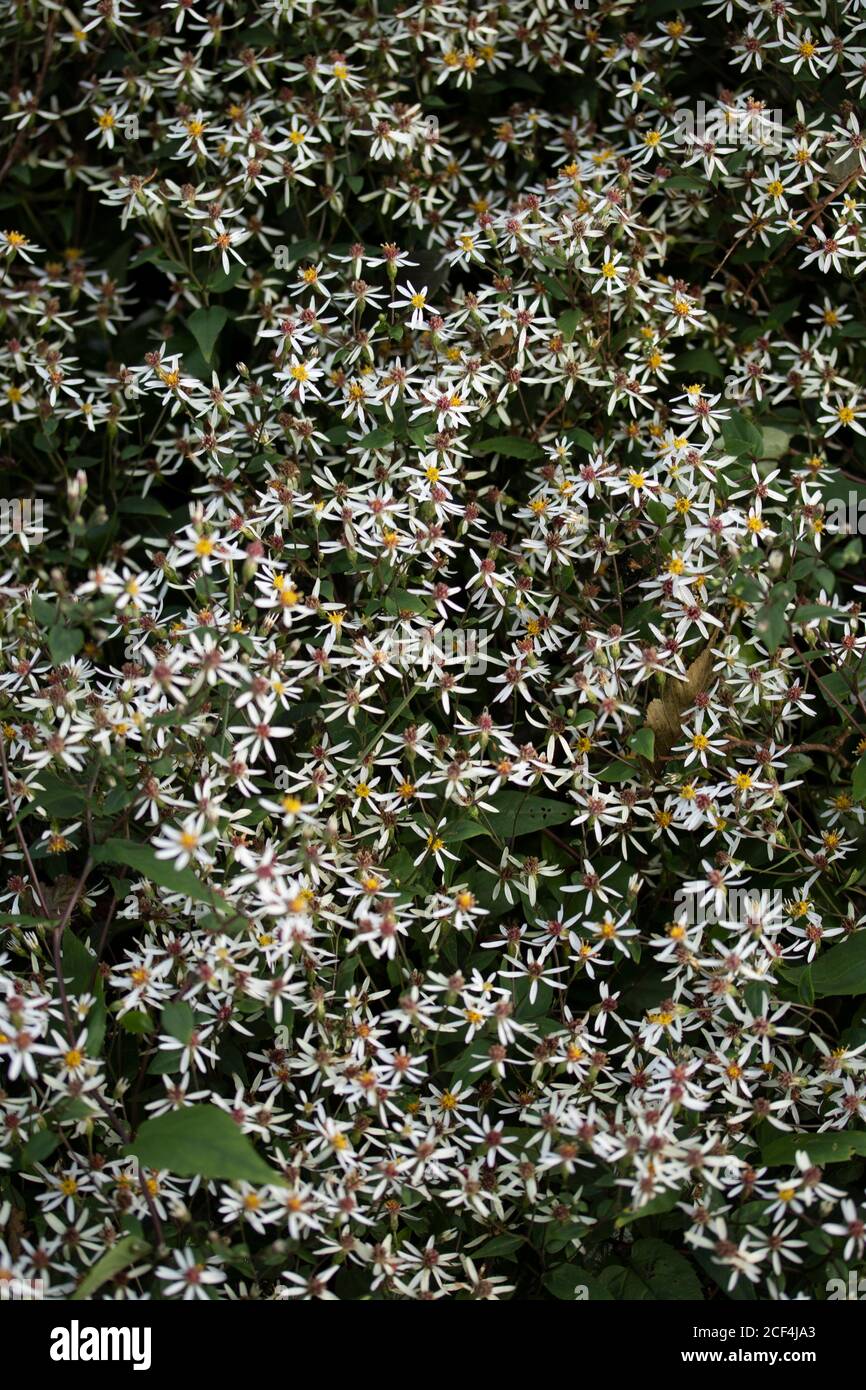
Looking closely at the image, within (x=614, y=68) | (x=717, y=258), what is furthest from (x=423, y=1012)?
(x=614, y=68)

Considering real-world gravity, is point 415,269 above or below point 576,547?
above

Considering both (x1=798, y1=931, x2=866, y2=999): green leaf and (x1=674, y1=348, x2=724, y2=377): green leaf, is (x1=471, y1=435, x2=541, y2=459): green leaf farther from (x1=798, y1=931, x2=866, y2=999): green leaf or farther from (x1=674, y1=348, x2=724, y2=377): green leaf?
(x1=798, y1=931, x2=866, y2=999): green leaf

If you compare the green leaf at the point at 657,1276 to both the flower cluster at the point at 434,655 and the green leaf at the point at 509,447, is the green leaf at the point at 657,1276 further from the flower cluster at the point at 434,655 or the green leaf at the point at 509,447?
the green leaf at the point at 509,447

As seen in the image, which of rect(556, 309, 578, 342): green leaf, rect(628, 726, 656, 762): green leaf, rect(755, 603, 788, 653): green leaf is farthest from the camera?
rect(556, 309, 578, 342): green leaf

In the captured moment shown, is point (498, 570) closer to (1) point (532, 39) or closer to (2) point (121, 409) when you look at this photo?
(2) point (121, 409)

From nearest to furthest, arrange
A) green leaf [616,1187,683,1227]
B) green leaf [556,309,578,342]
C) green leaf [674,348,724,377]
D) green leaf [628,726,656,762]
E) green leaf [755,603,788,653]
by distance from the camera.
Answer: green leaf [616,1187,683,1227]
green leaf [755,603,788,653]
green leaf [628,726,656,762]
green leaf [556,309,578,342]
green leaf [674,348,724,377]

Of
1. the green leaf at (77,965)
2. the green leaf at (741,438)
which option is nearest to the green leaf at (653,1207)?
the green leaf at (77,965)

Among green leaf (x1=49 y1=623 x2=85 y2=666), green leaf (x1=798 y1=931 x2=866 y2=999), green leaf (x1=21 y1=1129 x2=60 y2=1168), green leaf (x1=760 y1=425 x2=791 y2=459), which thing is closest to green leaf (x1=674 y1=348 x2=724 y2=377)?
green leaf (x1=760 y1=425 x2=791 y2=459)

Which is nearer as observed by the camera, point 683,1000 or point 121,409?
point 683,1000

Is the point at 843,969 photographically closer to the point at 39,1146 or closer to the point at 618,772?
the point at 618,772
